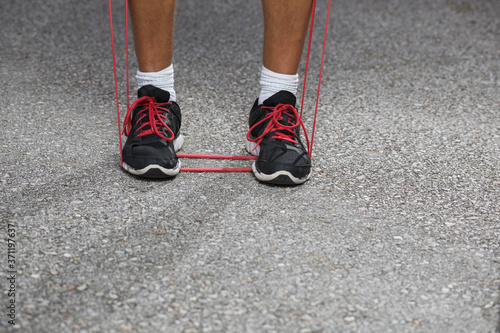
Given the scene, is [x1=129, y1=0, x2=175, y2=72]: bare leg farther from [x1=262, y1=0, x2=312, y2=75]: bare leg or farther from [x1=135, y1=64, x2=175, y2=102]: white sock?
[x1=262, y1=0, x2=312, y2=75]: bare leg

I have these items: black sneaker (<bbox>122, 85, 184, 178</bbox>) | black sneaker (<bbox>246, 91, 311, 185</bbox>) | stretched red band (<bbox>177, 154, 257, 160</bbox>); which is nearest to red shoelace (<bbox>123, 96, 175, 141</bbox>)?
black sneaker (<bbox>122, 85, 184, 178</bbox>)

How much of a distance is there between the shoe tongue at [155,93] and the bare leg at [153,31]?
53 mm

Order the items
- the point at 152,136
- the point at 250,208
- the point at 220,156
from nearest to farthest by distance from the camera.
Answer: the point at 250,208, the point at 152,136, the point at 220,156

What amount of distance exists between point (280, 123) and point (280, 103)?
6 cm

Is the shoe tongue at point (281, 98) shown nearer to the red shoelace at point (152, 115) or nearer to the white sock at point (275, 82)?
the white sock at point (275, 82)

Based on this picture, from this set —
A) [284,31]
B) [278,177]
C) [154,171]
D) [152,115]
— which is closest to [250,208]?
[278,177]

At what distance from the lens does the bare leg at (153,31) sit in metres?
1.68

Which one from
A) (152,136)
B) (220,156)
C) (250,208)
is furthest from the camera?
(220,156)

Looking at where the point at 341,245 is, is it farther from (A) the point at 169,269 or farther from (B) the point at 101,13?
(B) the point at 101,13

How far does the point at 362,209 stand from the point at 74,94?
1.26 meters

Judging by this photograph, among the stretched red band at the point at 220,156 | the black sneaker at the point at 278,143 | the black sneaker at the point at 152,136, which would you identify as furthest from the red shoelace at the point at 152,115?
the black sneaker at the point at 278,143

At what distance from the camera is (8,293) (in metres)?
1.20

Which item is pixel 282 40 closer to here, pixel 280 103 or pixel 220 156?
pixel 280 103

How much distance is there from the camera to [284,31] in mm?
1710
